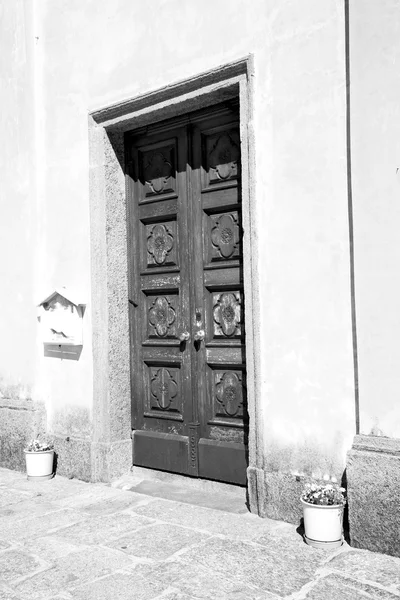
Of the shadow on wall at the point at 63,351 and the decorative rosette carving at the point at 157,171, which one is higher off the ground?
the decorative rosette carving at the point at 157,171

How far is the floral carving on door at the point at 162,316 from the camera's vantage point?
541 cm

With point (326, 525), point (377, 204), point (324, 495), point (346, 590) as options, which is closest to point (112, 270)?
point (377, 204)

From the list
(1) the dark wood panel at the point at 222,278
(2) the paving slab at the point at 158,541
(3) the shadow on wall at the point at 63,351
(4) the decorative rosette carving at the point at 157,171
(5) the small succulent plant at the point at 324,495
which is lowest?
(2) the paving slab at the point at 158,541

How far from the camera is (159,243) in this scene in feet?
18.0

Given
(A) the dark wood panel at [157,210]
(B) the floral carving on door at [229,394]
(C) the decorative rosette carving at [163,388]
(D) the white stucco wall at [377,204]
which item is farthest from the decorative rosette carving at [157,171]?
(D) the white stucco wall at [377,204]

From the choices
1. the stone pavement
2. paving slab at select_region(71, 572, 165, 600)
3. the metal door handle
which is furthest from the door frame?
paving slab at select_region(71, 572, 165, 600)

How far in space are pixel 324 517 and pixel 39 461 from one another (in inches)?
110

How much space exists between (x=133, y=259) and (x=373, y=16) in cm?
274

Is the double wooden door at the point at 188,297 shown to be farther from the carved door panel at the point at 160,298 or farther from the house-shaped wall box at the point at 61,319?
the house-shaped wall box at the point at 61,319

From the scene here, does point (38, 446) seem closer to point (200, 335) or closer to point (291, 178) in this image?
point (200, 335)

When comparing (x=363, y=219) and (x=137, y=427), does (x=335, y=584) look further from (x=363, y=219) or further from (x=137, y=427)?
(x=137, y=427)

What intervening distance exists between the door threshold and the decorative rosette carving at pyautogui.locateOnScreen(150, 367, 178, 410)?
57 centimetres

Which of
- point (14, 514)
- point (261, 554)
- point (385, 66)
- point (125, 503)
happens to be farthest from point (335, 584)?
point (385, 66)

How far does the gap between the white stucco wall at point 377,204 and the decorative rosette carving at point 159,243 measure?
1929 mm
